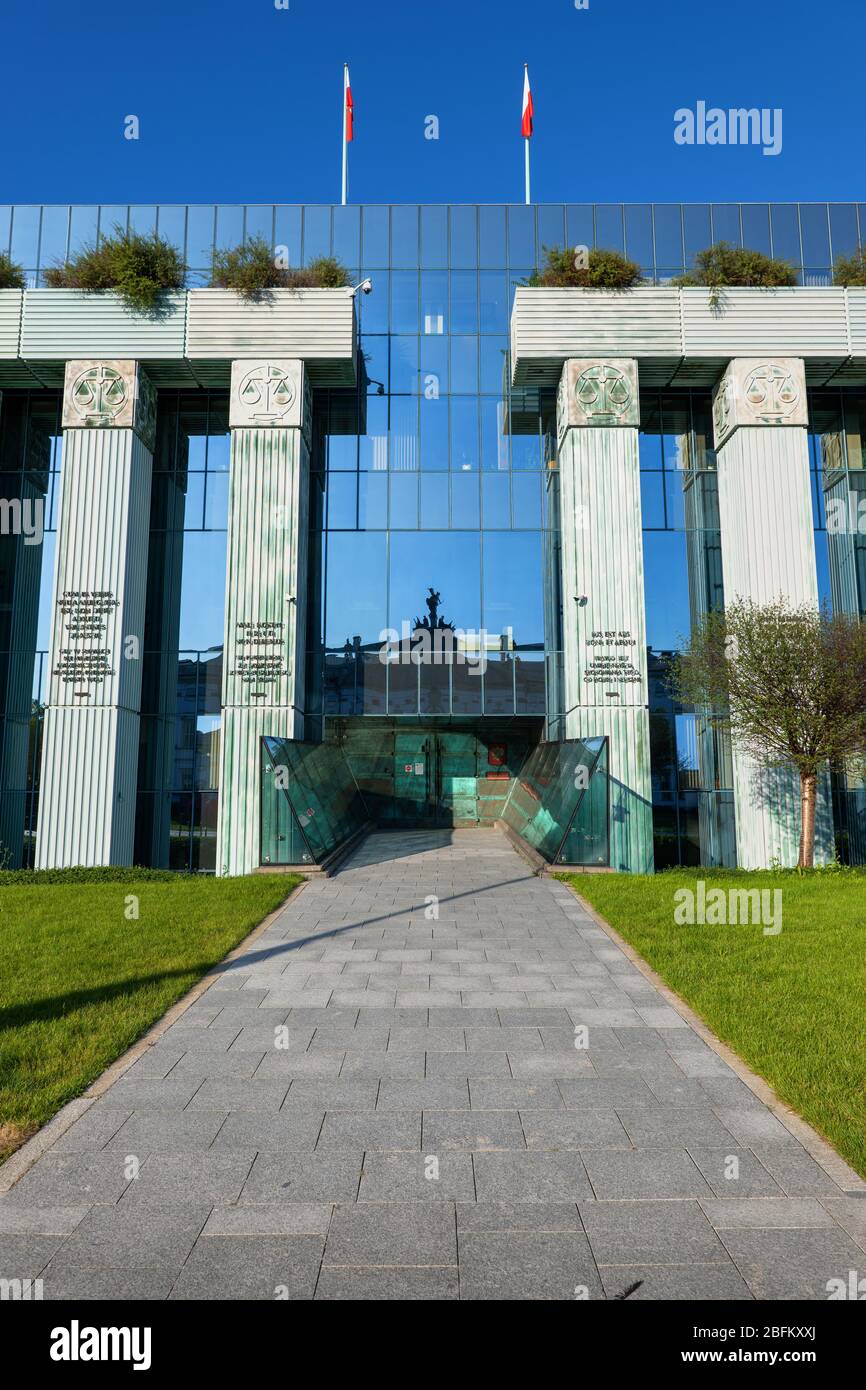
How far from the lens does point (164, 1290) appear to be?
3189mm

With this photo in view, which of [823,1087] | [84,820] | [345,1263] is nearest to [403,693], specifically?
[84,820]

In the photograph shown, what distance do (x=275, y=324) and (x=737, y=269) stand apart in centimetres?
1198

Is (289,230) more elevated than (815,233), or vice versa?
(289,230)

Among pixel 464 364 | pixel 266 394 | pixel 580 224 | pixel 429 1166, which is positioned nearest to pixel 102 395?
pixel 266 394

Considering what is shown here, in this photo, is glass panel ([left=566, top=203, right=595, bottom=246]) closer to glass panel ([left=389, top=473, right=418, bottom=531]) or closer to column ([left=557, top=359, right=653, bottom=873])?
column ([left=557, top=359, right=653, bottom=873])

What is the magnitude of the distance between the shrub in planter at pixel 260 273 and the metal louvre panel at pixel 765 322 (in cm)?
932

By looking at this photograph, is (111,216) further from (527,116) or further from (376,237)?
(527,116)

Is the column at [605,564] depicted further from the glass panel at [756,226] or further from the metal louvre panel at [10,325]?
the metal louvre panel at [10,325]

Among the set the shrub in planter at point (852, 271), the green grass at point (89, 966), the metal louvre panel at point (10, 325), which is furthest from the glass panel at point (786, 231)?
the green grass at point (89, 966)

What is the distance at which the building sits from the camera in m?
20.6

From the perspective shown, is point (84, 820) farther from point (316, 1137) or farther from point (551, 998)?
point (316, 1137)

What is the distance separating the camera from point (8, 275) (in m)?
22.1

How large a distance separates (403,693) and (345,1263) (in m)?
20.9

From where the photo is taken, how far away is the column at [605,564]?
20.4 m
